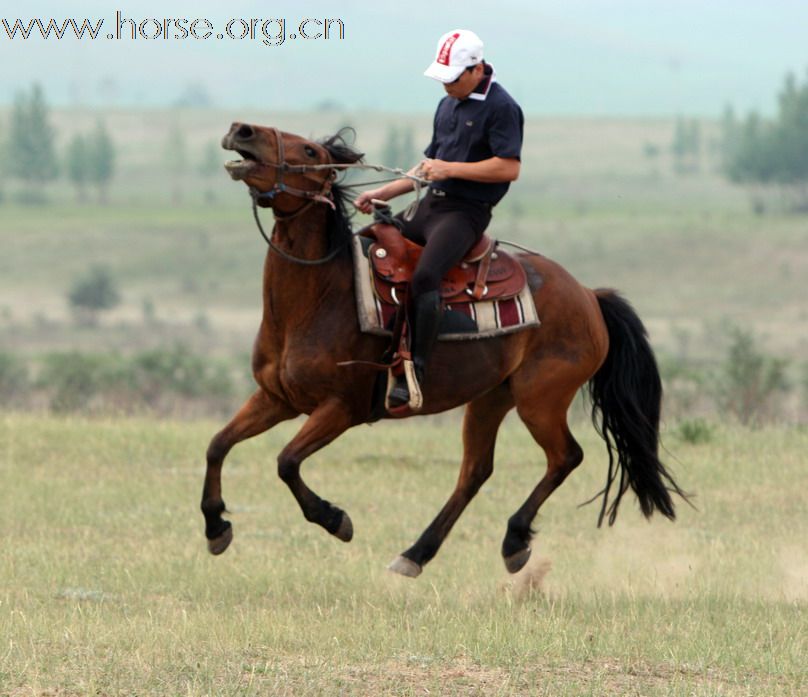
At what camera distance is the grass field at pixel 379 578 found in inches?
257

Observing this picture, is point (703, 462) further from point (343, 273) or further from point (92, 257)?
point (92, 257)

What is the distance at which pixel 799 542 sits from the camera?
11305mm

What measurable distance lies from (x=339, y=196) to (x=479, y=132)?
0.85m

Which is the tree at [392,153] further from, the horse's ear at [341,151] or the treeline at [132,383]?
the horse's ear at [341,151]

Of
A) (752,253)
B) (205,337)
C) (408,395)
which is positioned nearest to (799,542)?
(408,395)

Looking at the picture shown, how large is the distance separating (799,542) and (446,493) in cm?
328

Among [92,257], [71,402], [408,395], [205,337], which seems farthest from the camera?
[92,257]

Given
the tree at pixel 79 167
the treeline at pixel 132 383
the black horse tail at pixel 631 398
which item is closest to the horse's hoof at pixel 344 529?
the black horse tail at pixel 631 398

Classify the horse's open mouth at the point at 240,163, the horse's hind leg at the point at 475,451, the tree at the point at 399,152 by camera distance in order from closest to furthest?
1. the horse's open mouth at the point at 240,163
2. the horse's hind leg at the point at 475,451
3. the tree at the point at 399,152

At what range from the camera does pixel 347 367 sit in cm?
844

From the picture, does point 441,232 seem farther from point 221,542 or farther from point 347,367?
point 221,542

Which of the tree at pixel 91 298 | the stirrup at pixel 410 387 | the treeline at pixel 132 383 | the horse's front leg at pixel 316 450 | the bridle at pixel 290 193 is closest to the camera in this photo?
the bridle at pixel 290 193

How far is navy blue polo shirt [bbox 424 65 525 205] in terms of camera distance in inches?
336

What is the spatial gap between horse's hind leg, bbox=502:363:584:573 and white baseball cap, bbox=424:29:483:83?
1945 millimetres
